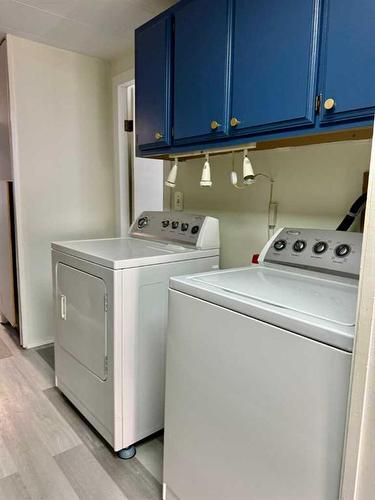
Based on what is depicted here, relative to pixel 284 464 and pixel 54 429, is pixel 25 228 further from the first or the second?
pixel 284 464

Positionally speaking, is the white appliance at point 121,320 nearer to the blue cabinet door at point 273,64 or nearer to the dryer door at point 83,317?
the dryer door at point 83,317

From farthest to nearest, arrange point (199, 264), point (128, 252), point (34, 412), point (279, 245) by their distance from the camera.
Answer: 1. point (34, 412)
2. point (199, 264)
3. point (128, 252)
4. point (279, 245)

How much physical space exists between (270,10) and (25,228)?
222cm

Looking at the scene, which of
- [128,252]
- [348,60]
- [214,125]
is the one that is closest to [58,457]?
[128,252]

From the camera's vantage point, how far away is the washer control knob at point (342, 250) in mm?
1280

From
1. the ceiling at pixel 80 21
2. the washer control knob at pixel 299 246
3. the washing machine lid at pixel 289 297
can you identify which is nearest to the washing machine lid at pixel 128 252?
the washing machine lid at pixel 289 297

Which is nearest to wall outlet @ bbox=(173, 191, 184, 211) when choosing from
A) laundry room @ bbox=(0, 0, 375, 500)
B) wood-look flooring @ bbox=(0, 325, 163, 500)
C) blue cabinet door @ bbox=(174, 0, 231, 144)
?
laundry room @ bbox=(0, 0, 375, 500)

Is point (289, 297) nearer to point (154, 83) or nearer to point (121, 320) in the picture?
point (121, 320)

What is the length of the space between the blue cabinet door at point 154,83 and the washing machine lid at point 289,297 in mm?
899

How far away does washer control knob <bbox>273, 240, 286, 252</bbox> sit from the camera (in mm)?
1506

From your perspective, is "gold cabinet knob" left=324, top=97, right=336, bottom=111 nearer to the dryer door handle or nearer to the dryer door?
the dryer door

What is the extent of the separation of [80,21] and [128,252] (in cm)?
157

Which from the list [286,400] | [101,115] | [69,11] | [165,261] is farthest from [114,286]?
[101,115]

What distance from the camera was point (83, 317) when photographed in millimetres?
1776
